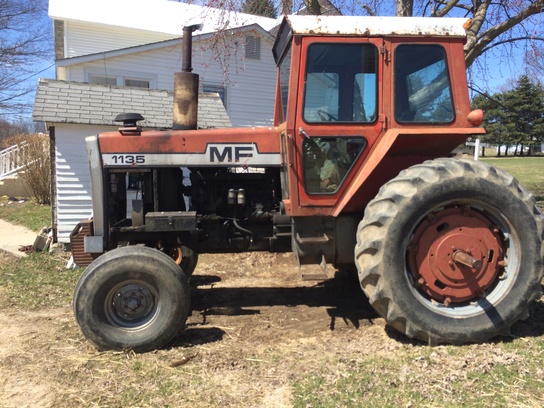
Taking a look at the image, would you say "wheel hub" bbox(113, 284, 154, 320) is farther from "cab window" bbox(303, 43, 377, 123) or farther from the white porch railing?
the white porch railing

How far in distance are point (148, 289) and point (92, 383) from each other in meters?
0.78

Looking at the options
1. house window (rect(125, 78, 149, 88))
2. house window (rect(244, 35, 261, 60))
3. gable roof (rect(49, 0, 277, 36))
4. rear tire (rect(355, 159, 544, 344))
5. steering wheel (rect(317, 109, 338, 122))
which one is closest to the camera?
rear tire (rect(355, 159, 544, 344))

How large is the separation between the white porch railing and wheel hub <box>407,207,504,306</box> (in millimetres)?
14258

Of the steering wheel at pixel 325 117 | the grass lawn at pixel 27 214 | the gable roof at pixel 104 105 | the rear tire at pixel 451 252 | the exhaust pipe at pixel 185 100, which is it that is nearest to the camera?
the rear tire at pixel 451 252

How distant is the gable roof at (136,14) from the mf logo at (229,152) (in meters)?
10.5

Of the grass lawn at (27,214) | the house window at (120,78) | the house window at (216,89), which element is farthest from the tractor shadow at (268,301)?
the house window at (216,89)

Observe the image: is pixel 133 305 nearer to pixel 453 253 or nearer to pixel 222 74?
pixel 453 253

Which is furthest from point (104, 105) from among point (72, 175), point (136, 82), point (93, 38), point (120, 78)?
point (93, 38)

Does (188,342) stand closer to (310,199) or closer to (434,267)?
(310,199)

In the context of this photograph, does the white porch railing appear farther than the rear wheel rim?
Yes

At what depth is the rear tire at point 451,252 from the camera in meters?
3.40

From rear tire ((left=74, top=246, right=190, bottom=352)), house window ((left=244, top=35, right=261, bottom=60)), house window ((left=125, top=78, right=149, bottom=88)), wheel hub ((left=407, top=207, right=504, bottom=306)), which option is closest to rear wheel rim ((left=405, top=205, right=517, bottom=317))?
wheel hub ((left=407, top=207, right=504, bottom=306))

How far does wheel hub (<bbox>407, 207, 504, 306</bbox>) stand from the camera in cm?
353

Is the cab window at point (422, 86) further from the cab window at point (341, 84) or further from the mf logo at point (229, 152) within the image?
the mf logo at point (229, 152)
